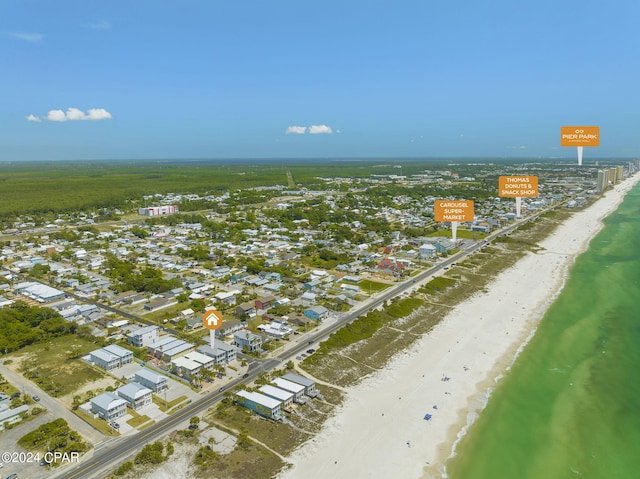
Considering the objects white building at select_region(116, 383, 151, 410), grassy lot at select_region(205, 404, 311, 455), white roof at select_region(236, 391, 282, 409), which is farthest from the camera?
white building at select_region(116, 383, 151, 410)

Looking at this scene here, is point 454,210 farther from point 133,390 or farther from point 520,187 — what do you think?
point 133,390

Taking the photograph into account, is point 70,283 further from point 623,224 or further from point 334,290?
point 623,224

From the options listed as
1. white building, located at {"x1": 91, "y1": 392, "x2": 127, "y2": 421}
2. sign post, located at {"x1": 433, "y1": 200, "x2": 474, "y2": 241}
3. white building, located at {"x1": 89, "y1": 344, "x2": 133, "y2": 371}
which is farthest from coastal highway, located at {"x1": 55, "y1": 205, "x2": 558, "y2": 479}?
sign post, located at {"x1": 433, "y1": 200, "x2": 474, "y2": 241}

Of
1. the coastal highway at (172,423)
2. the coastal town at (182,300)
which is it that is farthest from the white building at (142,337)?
the coastal highway at (172,423)

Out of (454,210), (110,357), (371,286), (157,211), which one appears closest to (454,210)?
(454,210)

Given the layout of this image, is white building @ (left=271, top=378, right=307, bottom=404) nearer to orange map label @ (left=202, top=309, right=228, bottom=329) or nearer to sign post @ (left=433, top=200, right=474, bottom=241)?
orange map label @ (left=202, top=309, right=228, bottom=329)

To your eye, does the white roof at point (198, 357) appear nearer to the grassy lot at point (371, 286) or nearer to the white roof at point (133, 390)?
the white roof at point (133, 390)

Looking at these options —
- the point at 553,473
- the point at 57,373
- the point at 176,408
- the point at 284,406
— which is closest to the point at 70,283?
the point at 57,373
